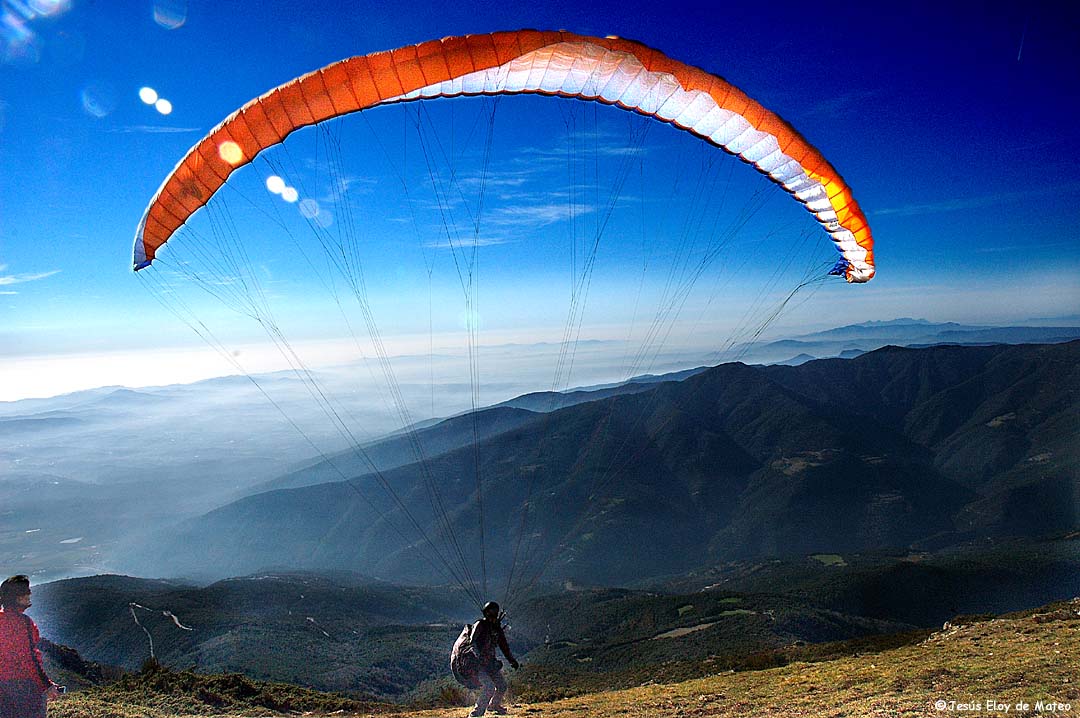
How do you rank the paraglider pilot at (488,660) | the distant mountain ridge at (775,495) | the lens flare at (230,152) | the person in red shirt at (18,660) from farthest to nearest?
1. the distant mountain ridge at (775,495)
2. the lens flare at (230,152)
3. the paraglider pilot at (488,660)
4. the person in red shirt at (18,660)

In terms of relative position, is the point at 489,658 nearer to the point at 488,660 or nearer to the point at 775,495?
the point at 488,660

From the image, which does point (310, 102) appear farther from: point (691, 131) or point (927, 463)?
point (927, 463)

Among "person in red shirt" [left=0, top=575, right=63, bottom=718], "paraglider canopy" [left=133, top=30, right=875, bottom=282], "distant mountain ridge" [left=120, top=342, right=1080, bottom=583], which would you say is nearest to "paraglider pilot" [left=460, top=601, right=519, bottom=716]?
"person in red shirt" [left=0, top=575, right=63, bottom=718]

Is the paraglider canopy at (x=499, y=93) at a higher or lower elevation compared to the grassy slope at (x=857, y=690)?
higher

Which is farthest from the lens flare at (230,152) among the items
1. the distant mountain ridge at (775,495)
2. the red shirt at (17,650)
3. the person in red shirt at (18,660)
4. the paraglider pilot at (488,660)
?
the distant mountain ridge at (775,495)

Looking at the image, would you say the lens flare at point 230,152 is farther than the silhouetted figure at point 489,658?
Yes

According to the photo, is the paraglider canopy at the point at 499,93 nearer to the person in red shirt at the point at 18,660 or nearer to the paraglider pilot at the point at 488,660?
the person in red shirt at the point at 18,660

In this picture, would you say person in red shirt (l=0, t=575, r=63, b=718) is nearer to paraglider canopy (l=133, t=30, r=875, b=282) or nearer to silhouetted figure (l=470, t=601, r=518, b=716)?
silhouetted figure (l=470, t=601, r=518, b=716)
